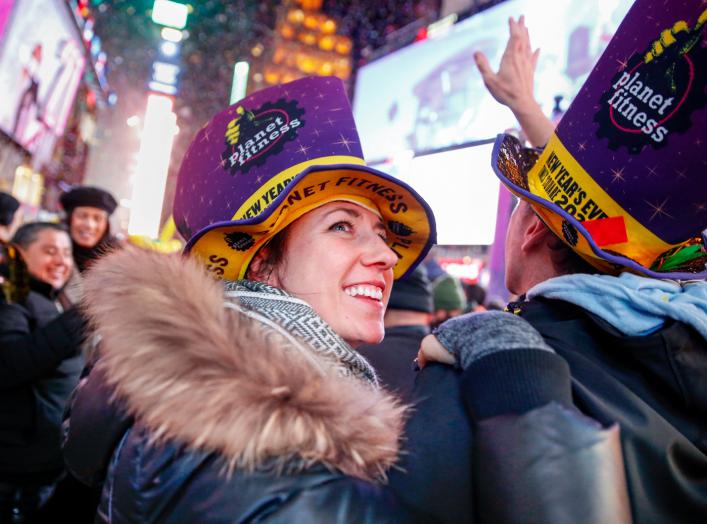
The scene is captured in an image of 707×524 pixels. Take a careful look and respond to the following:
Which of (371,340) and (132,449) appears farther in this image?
(371,340)

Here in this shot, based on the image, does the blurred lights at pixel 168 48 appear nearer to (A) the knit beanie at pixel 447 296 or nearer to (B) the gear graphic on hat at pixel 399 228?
(A) the knit beanie at pixel 447 296

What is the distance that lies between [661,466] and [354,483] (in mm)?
583

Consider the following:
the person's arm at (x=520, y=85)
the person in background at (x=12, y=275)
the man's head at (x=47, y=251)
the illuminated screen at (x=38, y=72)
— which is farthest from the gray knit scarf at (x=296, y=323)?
the illuminated screen at (x=38, y=72)

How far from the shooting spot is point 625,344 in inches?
42.4

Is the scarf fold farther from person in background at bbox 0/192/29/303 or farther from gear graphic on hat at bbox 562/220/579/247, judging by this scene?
person in background at bbox 0/192/29/303

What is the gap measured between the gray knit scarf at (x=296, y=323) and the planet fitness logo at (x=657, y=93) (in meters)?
0.84

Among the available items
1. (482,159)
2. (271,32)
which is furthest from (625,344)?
(271,32)

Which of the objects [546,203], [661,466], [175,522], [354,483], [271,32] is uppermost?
[271,32]

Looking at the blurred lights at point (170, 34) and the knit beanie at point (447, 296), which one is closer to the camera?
the knit beanie at point (447, 296)

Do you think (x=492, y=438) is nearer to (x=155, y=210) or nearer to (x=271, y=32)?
(x=155, y=210)

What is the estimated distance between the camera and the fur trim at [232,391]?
3.12ft

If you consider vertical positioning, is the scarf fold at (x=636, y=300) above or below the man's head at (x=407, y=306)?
above

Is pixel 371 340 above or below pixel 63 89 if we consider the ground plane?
below

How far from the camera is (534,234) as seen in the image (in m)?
1.48
